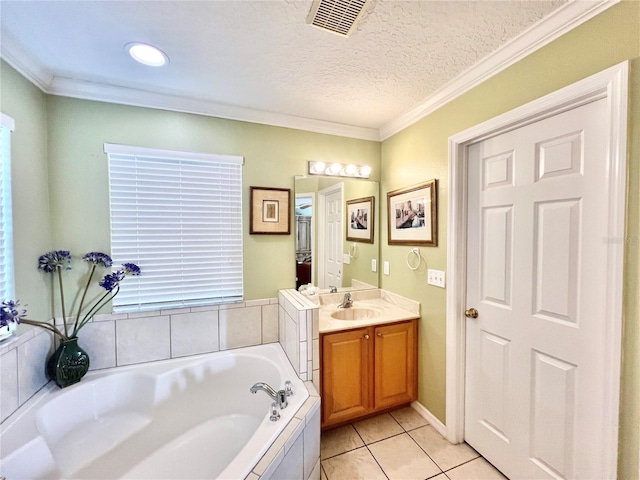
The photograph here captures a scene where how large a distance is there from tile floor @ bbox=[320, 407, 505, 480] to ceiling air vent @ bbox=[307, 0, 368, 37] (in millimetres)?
2452

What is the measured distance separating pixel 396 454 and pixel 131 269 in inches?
85.1

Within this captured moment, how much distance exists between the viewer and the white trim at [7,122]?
1.31 m

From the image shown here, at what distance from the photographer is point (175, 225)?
195 cm

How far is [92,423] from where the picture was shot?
63.5 inches

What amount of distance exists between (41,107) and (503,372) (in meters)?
3.22

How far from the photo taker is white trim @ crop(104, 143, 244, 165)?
1.80 m

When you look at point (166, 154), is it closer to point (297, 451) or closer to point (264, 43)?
point (264, 43)

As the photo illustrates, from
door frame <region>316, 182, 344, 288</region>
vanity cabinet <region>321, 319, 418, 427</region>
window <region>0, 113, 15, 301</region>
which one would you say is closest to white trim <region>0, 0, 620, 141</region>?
window <region>0, 113, 15, 301</region>

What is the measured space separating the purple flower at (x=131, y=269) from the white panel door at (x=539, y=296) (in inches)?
88.3

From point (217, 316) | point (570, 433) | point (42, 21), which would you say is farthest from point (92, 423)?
point (570, 433)

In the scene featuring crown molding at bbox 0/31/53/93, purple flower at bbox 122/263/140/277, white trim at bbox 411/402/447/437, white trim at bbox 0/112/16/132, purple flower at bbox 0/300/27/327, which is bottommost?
white trim at bbox 411/402/447/437

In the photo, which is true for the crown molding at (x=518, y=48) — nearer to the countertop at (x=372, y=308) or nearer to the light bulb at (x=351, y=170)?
the light bulb at (x=351, y=170)

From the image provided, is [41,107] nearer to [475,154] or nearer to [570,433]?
[475,154]

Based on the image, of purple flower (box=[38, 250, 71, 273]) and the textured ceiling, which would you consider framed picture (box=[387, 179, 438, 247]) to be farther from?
purple flower (box=[38, 250, 71, 273])
